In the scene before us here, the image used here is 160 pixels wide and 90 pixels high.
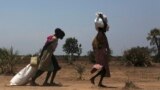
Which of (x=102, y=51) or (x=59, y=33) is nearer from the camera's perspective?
(x=102, y=51)

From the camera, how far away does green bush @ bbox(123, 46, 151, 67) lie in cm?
4441

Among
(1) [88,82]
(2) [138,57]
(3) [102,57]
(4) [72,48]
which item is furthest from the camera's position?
(4) [72,48]

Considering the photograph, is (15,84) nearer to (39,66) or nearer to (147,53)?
(39,66)

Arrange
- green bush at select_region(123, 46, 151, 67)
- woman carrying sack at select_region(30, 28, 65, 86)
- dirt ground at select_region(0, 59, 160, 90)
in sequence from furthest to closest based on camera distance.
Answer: green bush at select_region(123, 46, 151, 67) → woman carrying sack at select_region(30, 28, 65, 86) → dirt ground at select_region(0, 59, 160, 90)

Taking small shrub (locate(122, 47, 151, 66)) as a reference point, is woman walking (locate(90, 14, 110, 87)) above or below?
above

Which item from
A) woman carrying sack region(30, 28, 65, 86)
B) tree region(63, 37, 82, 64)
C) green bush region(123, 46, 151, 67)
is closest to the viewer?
woman carrying sack region(30, 28, 65, 86)

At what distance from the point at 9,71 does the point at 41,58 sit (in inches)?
406

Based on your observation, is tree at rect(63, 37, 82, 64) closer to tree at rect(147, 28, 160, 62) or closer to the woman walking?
tree at rect(147, 28, 160, 62)

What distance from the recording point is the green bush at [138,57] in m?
44.4

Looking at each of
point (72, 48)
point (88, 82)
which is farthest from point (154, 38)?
point (88, 82)

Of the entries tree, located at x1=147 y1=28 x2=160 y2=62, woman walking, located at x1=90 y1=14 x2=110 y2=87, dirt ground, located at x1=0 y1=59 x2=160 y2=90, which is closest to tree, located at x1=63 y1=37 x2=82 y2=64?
tree, located at x1=147 y1=28 x2=160 y2=62

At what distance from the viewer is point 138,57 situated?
44.7m

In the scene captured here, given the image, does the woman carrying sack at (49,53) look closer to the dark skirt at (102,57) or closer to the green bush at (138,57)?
the dark skirt at (102,57)

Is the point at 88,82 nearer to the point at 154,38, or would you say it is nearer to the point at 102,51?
the point at 102,51
